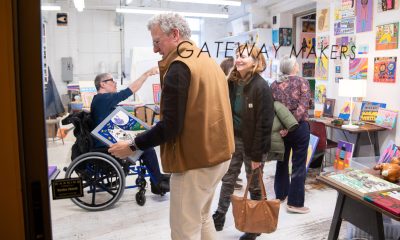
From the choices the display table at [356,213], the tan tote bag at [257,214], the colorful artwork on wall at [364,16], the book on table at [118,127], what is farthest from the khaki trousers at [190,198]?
the colorful artwork on wall at [364,16]

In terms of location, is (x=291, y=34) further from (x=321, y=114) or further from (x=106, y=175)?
(x=106, y=175)

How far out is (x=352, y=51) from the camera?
422 cm

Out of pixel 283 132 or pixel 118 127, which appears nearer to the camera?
pixel 118 127

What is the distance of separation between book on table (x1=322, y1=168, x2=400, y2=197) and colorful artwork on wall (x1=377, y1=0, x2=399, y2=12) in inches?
96.1

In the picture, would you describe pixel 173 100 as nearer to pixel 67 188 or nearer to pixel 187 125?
pixel 187 125

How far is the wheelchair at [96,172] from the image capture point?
2885mm

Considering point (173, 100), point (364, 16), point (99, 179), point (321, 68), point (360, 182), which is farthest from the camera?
point (321, 68)

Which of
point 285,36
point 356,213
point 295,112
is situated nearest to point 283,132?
point 295,112

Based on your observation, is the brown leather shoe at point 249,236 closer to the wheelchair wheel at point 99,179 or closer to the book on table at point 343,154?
the wheelchair wheel at point 99,179

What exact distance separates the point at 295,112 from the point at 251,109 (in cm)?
85

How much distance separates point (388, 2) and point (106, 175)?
333 cm

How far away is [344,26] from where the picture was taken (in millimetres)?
4348

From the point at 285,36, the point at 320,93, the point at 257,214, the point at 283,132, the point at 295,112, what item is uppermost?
the point at 285,36

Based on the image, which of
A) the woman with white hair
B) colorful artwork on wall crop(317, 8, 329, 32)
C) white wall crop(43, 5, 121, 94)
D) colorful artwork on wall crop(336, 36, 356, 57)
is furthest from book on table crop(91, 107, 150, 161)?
colorful artwork on wall crop(317, 8, 329, 32)
